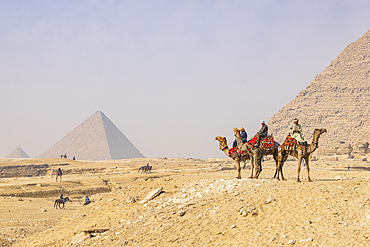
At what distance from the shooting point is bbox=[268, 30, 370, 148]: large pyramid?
153m

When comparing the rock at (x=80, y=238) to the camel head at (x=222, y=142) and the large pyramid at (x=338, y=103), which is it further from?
the large pyramid at (x=338, y=103)

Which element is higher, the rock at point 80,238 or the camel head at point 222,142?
the camel head at point 222,142

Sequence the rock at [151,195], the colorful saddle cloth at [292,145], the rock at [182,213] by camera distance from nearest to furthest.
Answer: the rock at [182,213]
the rock at [151,195]
the colorful saddle cloth at [292,145]

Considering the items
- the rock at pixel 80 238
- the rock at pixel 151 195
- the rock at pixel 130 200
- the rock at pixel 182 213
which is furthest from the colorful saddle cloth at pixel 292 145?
the rock at pixel 80 238

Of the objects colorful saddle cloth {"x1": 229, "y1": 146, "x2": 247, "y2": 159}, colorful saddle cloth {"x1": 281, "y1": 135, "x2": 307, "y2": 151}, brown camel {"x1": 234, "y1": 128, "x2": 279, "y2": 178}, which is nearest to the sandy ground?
brown camel {"x1": 234, "y1": 128, "x2": 279, "y2": 178}

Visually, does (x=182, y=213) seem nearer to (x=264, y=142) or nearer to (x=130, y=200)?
(x=130, y=200)

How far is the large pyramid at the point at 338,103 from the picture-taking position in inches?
6033

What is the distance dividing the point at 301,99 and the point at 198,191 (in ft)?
603

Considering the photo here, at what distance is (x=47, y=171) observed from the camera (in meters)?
59.7

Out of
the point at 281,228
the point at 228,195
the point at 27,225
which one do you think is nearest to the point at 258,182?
the point at 228,195

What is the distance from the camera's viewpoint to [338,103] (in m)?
167

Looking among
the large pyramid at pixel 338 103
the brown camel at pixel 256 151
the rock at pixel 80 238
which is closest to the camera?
the rock at pixel 80 238

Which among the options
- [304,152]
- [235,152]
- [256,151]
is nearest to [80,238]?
[235,152]

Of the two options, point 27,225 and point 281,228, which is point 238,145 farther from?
point 27,225
